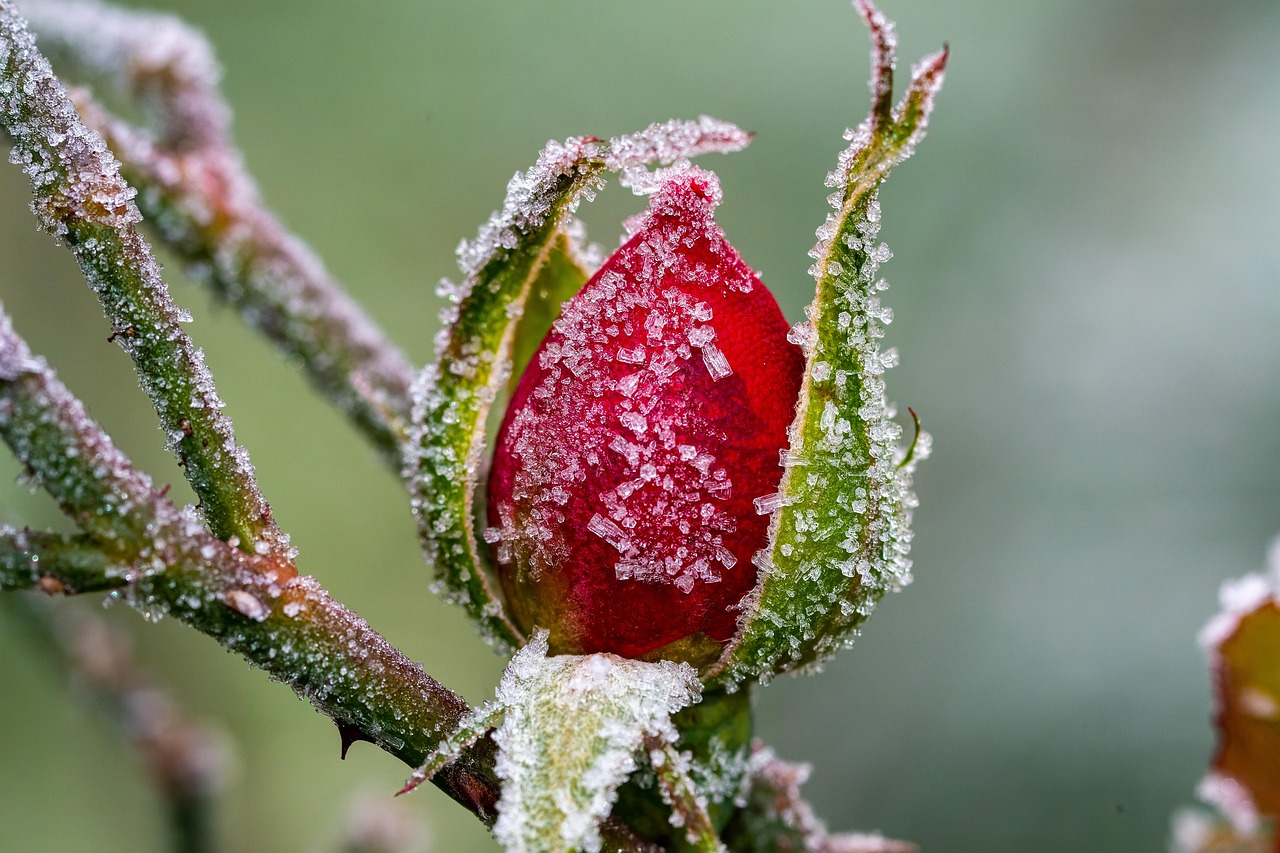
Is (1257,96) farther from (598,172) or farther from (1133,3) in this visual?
(598,172)

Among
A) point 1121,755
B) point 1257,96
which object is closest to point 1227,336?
point 1257,96

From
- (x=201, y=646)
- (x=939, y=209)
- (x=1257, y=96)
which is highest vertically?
(x=1257, y=96)

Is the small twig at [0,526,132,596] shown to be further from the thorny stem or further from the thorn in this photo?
the thorny stem

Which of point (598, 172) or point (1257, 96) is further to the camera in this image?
point (1257, 96)

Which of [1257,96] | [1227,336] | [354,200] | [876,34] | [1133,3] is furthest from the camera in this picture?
[354,200]

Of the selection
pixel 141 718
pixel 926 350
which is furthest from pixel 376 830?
pixel 926 350

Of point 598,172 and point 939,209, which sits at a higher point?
point 939,209

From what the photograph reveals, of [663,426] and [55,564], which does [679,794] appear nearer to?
[663,426]

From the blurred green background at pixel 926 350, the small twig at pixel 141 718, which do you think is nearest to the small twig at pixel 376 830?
the small twig at pixel 141 718

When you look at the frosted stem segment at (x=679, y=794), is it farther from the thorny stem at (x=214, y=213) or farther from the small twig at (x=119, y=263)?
the thorny stem at (x=214, y=213)
